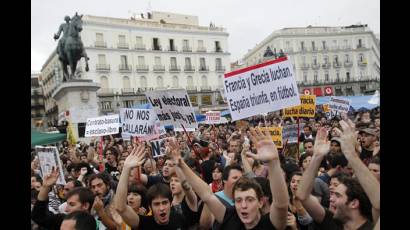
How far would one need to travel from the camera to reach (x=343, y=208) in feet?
10.7

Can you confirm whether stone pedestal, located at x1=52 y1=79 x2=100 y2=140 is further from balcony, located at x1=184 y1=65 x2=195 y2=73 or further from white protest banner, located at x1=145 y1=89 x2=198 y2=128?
balcony, located at x1=184 y1=65 x2=195 y2=73

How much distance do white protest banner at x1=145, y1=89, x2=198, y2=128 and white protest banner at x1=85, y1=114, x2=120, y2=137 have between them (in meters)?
3.17

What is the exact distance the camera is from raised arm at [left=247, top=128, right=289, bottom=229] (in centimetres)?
288

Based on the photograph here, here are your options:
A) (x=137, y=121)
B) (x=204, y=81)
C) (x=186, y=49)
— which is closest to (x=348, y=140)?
(x=137, y=121)

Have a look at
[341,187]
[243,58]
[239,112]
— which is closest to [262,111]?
[239,112]

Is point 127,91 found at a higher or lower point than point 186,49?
lower

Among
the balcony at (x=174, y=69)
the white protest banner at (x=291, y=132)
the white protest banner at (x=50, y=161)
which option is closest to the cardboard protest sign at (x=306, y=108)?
the white protest banner at (x=291, y=132)

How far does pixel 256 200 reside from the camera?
124 inches

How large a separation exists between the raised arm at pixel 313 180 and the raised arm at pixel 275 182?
365 millimetres

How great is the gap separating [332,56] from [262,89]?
205 ft

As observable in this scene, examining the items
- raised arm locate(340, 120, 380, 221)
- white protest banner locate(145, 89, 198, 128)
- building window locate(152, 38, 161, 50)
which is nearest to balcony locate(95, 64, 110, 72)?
building window locate(152, 38, 161, 50)

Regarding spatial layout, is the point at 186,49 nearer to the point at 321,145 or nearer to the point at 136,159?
the point at 136,159

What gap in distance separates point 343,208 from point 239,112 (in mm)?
2127

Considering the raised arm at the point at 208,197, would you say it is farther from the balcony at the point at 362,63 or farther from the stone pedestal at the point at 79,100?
the balcony at the point at 362,63
